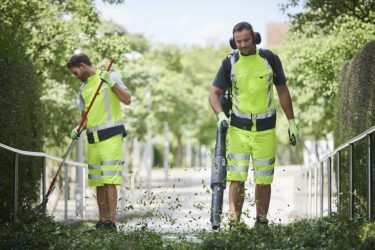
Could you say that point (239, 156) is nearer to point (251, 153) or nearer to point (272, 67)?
point (251, 153)

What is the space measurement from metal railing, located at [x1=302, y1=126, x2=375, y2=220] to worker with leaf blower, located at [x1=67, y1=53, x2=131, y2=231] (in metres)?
2.15

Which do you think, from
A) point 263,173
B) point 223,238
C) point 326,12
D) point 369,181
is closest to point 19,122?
point 263,173

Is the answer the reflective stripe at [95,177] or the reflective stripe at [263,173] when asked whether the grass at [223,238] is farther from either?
the reflective stripe at [95,177]

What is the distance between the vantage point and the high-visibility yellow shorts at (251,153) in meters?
7.87

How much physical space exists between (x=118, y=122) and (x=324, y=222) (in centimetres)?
234

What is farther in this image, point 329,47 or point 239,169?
point 329,47

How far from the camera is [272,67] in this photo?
7.95 m

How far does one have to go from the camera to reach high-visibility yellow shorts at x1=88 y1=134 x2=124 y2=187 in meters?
8.74

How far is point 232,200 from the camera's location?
7887mm

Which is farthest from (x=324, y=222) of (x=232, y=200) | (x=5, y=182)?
(x=5, y=182)

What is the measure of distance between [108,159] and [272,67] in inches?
75.5

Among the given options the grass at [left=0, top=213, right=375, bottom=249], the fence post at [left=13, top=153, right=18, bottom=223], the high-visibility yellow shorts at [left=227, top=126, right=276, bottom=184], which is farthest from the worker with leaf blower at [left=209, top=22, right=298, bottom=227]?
the fence post at [left=13, top=153, right=18, bottom=223]

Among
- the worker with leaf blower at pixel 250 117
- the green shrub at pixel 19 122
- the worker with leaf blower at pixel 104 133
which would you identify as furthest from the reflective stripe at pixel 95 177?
the worker with leaf blower at pixel 250 117

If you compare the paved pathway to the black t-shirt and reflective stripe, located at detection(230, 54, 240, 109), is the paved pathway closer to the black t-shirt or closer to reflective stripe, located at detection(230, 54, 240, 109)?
reflective stripe, located at detection(230, 54, 240, 109)
